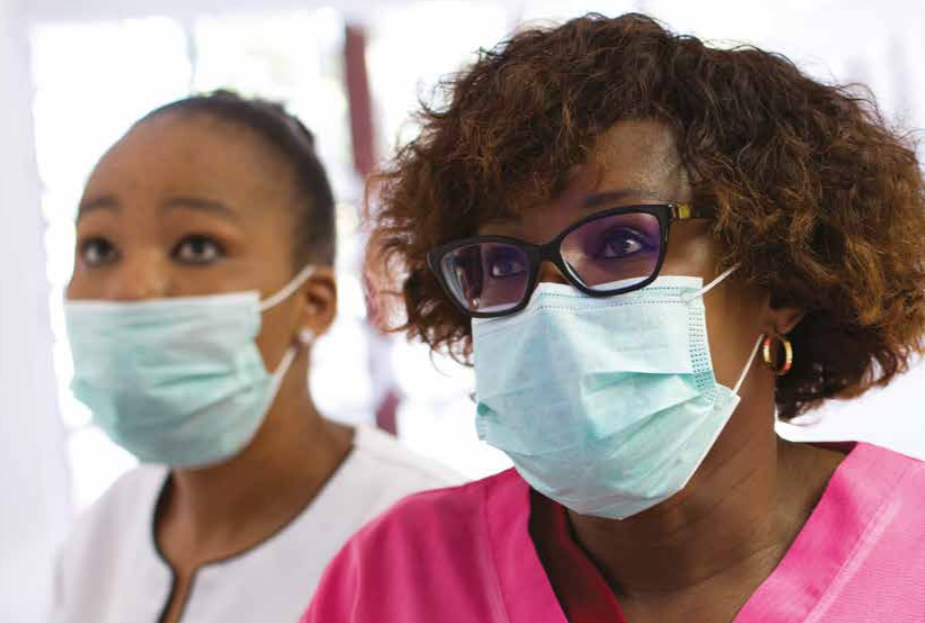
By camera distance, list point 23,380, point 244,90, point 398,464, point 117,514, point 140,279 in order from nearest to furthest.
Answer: point 140,279
point 398,464
point 117,514
point 244,90
point 23,380

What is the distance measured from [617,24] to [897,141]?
0.40 metres

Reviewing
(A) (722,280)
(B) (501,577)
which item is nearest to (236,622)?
(B) (501,577)

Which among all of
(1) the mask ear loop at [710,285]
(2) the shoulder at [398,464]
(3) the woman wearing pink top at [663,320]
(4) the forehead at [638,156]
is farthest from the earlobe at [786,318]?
(2) the shoulder at [398,464]

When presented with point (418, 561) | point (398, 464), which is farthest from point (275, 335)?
point (418, 561)

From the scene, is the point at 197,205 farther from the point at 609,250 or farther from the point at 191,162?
the point at 609,250

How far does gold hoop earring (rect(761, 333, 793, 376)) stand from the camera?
48.1 inches

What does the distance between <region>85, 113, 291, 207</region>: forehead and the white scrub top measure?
506mm

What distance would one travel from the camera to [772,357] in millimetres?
1245

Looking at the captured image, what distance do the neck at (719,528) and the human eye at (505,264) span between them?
1.02ft

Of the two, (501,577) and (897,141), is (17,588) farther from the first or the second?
(897,141)

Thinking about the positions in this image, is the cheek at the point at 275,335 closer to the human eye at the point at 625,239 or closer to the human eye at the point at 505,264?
the human eye at the point at 505,264

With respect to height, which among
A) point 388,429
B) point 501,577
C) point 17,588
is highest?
point 501,577

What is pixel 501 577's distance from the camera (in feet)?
4.14

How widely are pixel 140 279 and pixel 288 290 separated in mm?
262
